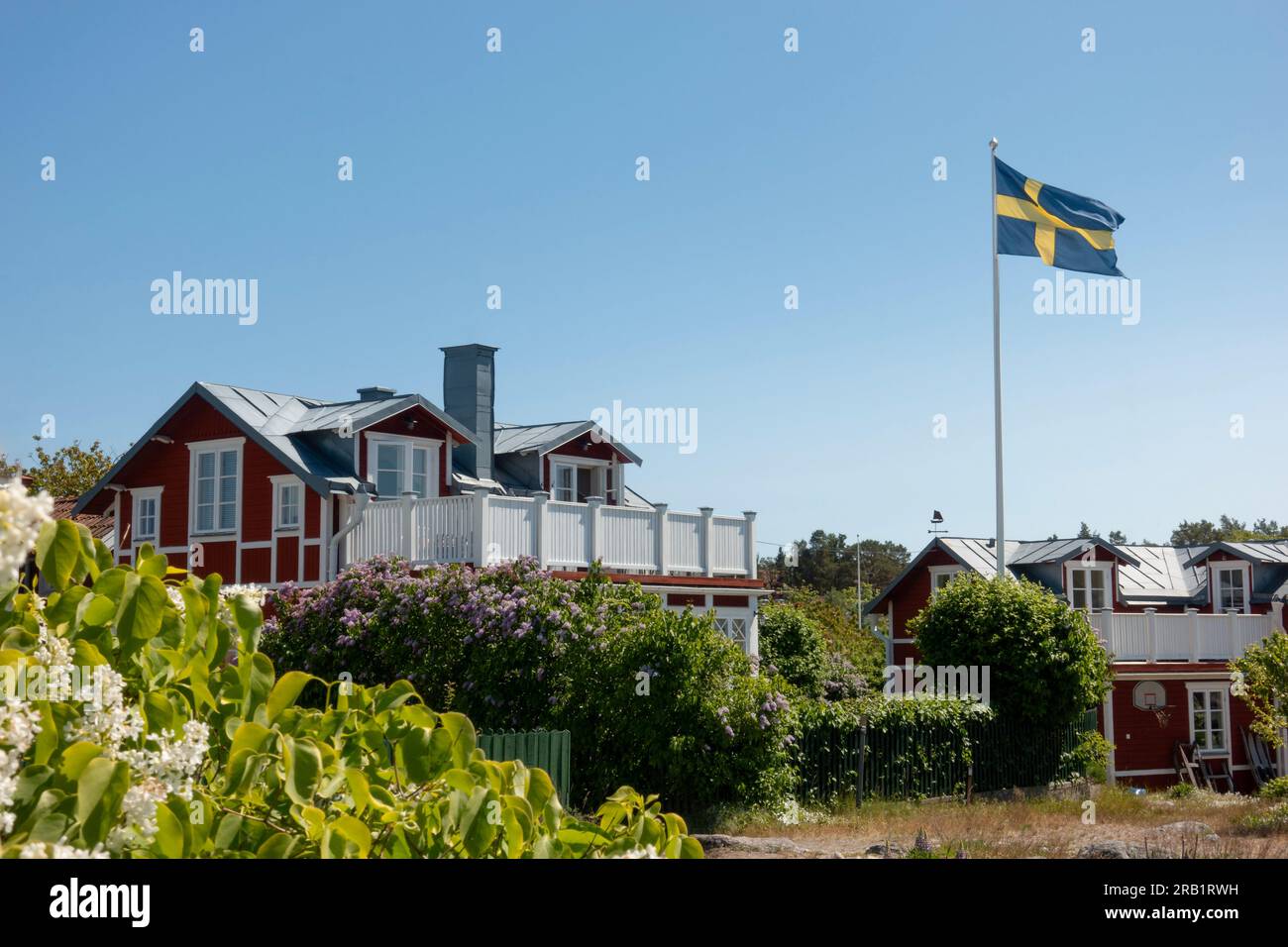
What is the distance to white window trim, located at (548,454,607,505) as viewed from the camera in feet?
99.5

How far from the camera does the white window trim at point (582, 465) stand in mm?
30328

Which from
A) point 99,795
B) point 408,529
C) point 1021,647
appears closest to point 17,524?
point 99,795

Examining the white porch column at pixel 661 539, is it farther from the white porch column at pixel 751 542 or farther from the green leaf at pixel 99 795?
the green leaf at pixel 99 795

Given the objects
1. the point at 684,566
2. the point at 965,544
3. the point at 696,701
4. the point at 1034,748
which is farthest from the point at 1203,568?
the point at 696,701

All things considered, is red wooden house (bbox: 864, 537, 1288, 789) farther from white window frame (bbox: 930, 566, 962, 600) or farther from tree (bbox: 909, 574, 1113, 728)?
tree (bbox: 909, 574, 1113, 728)

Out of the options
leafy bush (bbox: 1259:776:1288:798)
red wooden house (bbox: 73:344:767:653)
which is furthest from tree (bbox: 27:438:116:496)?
leafy bush (bbox: 1259:776:1288:798)

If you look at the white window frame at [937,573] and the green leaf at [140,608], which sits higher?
the white window frame at [937,573]

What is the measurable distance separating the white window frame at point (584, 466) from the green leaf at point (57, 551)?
90.7 feet

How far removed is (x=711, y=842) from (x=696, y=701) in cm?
277

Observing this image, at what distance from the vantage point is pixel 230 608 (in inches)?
110

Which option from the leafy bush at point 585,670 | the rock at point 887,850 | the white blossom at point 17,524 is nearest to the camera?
the white blossom at point 17,524

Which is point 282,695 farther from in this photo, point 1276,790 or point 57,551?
point 1276,790

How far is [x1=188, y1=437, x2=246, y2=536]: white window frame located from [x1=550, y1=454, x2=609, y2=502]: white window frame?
277 inches

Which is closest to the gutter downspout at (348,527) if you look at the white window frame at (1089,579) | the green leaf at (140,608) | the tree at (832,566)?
the white window frame at (1089,579)
